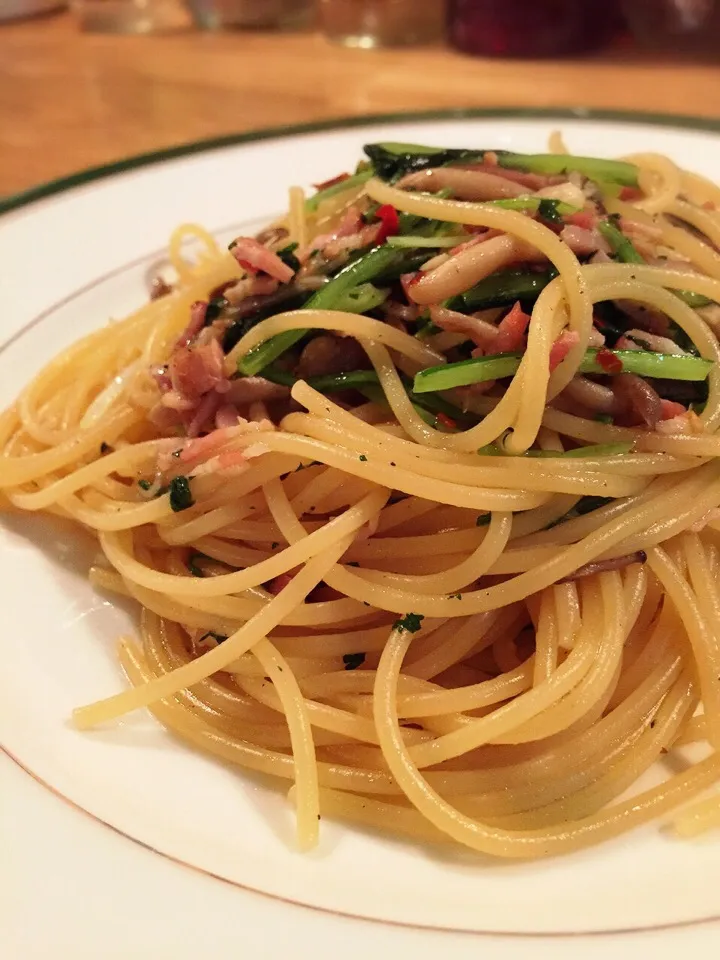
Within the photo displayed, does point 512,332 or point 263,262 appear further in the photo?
point 263,262

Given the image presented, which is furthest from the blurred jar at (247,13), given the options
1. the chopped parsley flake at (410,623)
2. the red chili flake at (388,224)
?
the chopped parsley flake at (410,623)

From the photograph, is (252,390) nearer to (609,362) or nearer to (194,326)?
(194,326)

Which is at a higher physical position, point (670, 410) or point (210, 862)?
point (670, 410)

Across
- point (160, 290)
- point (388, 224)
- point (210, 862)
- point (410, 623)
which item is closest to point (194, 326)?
point (388, 224)

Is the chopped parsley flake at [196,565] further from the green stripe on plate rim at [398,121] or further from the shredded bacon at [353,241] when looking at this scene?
the green stripe on plate rim at [398,121]

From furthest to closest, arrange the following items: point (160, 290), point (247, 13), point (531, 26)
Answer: point (247, 13), point (531, 26), point (160, 290)

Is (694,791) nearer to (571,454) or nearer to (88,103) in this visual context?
(571,454)

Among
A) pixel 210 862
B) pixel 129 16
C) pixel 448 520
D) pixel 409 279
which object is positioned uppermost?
pixel 129 16

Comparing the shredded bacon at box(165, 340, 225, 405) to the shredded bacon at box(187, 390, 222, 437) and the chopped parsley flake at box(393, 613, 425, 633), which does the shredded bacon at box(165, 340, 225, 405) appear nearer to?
the shredded bacon at box(187, 390, 222, 437)
